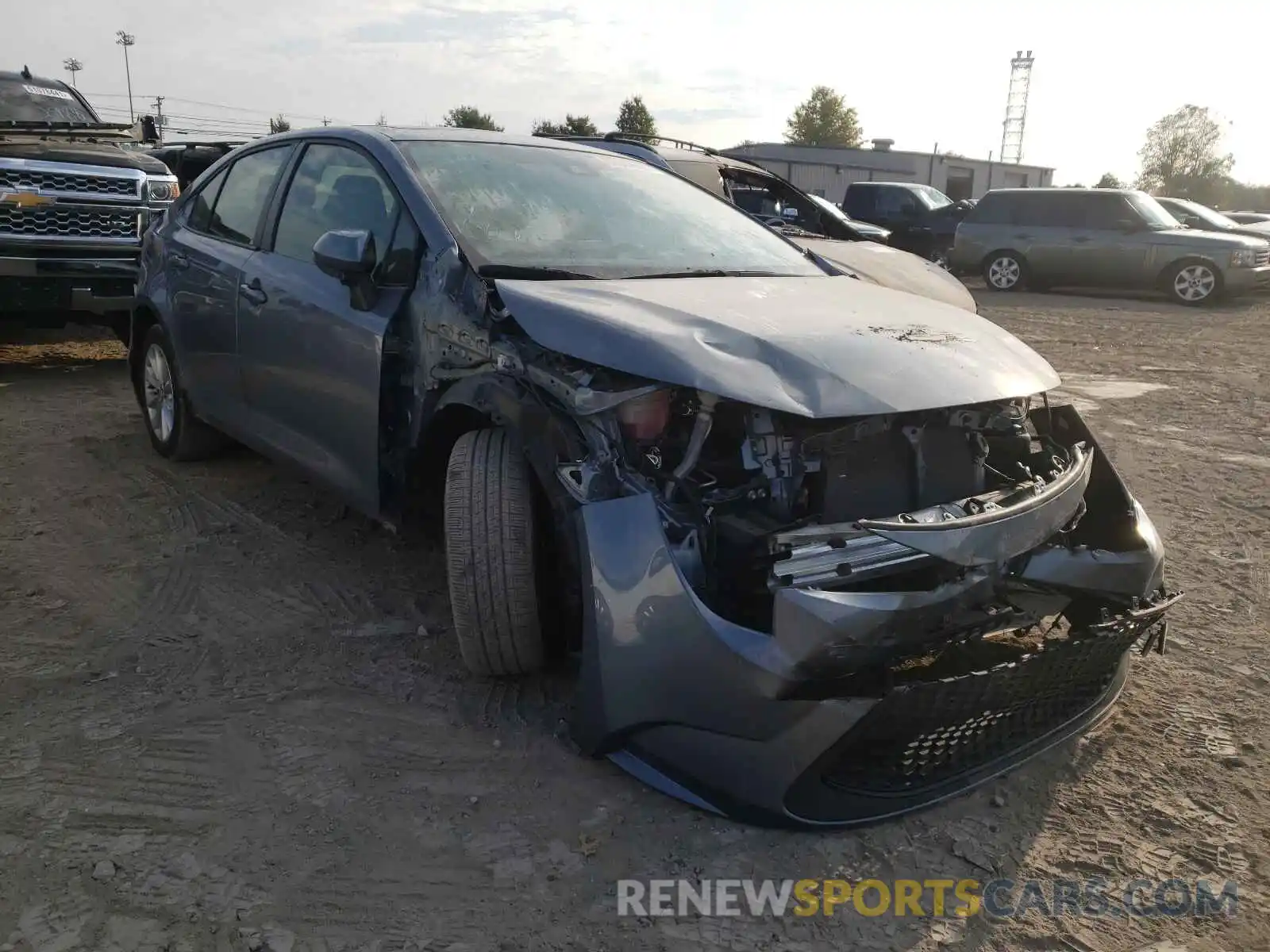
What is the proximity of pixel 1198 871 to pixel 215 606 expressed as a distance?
3.26 metres

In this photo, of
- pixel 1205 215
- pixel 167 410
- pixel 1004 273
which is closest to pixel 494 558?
pixel 167 410

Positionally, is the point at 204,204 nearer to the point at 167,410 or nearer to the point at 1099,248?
the point at 167,410

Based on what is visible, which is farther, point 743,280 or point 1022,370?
point 743,280

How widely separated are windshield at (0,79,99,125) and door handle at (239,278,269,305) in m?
5.38

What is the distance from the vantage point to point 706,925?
2.20 meters

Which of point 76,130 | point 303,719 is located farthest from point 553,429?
point 76,130

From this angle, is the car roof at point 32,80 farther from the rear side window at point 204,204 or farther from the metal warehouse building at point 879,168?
the metal warehouse building at point 879,168

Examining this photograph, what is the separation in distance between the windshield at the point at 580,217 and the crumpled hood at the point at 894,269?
97.4 inches

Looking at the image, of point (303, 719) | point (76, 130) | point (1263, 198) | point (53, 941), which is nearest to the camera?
point (53, 941)

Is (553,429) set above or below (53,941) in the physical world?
above

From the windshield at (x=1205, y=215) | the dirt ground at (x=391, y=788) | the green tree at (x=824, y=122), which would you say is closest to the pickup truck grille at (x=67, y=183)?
the dirt ground at (x=391, y=788)

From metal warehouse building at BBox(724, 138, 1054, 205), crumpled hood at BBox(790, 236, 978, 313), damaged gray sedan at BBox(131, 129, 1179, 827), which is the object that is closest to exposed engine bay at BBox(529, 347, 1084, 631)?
damaged gray sedan at BBox(131, 129, 1179, 827)

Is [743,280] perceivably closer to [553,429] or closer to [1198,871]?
[553,429]

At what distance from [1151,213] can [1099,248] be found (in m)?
0.87
